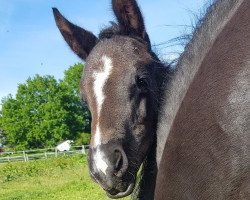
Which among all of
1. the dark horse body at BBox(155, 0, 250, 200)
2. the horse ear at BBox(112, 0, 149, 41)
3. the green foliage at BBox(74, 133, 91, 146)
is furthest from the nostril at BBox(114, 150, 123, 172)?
the green foliage at BBox(74, 133, 91, 146)

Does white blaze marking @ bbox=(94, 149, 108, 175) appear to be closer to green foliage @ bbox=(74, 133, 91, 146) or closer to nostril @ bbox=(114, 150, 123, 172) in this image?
nostril @ bbox=(114, 150, 123, 172)

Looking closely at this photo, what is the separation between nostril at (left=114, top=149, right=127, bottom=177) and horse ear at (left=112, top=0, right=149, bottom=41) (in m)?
1.39

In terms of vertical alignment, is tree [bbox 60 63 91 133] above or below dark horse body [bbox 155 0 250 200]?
below

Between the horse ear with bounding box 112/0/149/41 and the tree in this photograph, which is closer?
the horse ear with bounding box 112/0/149/41

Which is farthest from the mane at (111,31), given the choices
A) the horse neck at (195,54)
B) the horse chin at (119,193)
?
the horse neck at (195,54)

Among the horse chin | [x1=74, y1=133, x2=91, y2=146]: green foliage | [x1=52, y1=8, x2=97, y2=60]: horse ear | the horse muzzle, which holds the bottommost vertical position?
[x1=74, y1=133, x2=91, y2=146]: green foliage

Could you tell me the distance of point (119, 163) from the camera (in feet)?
11.3

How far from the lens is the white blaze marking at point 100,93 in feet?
11.1

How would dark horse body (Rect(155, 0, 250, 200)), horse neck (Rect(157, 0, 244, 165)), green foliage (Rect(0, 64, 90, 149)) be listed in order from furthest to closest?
green foliage (Rect(0, 64, 90, 149)) → horse neck (Rect(157, 0, 244, 165)) → dark horse body (Rect(155, 0, 250, 200))

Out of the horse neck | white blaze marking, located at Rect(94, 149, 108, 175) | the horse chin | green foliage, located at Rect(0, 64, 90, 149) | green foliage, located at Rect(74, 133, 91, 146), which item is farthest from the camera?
green foliage, located at Rect(0, 64, 90, 149)

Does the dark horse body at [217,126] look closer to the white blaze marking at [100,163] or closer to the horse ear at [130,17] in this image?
the white blaze marking at [100,163]

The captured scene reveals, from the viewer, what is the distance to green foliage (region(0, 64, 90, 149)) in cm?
6512

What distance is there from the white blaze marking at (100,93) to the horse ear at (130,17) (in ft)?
1.56

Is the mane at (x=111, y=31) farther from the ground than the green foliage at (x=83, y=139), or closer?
farther from the ground
